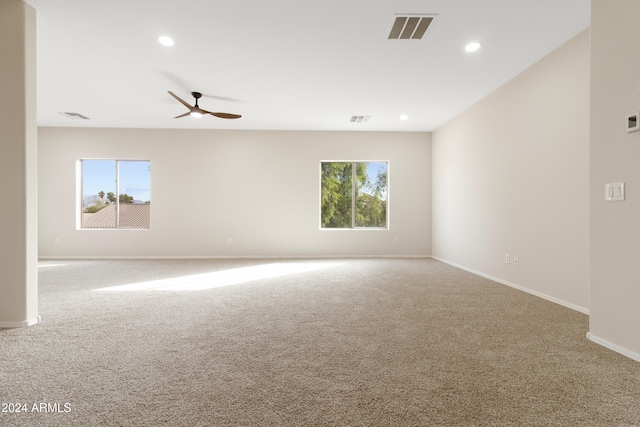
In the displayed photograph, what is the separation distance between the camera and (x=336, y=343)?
2.26 meters

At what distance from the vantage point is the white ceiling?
112 inches

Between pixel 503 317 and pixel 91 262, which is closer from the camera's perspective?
pixel 503 317

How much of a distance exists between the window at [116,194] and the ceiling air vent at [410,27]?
5.92 meters

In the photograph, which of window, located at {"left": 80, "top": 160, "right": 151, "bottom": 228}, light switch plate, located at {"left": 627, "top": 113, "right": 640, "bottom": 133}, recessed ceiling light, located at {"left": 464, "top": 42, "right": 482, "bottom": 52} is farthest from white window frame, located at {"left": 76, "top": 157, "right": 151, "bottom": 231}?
light switch plate, located at {"left": 627, "top": 113, "right": 640, "bottom": 133}

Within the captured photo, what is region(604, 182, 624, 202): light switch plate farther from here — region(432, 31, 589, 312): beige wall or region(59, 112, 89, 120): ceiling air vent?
region(59, 112, 89, 120): ceiling air vent

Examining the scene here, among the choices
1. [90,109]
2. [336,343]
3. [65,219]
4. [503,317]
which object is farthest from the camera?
[65,219]

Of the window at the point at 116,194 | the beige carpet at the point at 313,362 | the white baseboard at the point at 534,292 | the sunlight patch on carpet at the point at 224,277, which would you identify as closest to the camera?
the beige carpet at the point at 313,362

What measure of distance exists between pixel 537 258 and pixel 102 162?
27.5 feet

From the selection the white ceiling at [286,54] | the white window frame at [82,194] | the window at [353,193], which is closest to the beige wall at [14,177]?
the white ceiling at [286,54]

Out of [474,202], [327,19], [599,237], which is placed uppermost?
[327,19]

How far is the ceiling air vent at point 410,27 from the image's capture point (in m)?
2.97

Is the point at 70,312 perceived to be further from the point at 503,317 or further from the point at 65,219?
the point at 65,219

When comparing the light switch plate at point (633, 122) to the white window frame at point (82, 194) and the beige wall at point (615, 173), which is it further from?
the white window frame at point (82, 194)

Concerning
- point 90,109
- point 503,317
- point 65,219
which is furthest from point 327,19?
point 65,219
